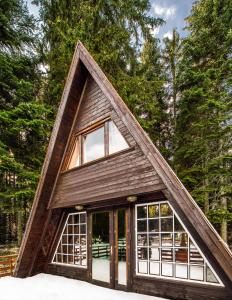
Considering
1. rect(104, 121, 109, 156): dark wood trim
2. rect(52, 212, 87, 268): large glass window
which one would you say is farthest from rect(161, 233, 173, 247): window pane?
rect(52, 212, 87, 268): large glass window

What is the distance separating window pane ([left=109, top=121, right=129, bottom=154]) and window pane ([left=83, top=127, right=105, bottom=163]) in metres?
0.36

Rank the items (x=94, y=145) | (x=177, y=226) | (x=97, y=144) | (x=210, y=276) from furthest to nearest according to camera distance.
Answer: (x=94, y=145) < (x=97, y=144) < (x=177, y=226) < (x=210, y=276)

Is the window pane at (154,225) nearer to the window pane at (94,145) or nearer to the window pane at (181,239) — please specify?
the window pane at (181,239)

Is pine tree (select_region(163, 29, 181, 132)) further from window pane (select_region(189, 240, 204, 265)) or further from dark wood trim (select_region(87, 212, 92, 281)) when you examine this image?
window pane (select_region(189, 240, 204, 265))

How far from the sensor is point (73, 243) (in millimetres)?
7223

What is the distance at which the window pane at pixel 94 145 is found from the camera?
6.45 m

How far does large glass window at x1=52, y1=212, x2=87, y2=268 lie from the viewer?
693 centimetres

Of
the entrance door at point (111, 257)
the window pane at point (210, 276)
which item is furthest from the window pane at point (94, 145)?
the window pane at point (210, 276)

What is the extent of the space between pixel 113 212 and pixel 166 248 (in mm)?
1549

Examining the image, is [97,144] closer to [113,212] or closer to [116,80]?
[113,212]

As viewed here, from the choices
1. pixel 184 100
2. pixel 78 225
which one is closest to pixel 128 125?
pixel 78 225

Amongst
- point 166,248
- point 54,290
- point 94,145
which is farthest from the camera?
point 94,145

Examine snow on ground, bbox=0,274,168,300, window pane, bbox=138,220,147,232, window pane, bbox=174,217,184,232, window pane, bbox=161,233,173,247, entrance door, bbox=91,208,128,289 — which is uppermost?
window pane, bbox=174,217,184,232

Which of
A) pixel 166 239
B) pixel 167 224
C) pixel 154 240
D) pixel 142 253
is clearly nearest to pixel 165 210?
pixel 167 224
